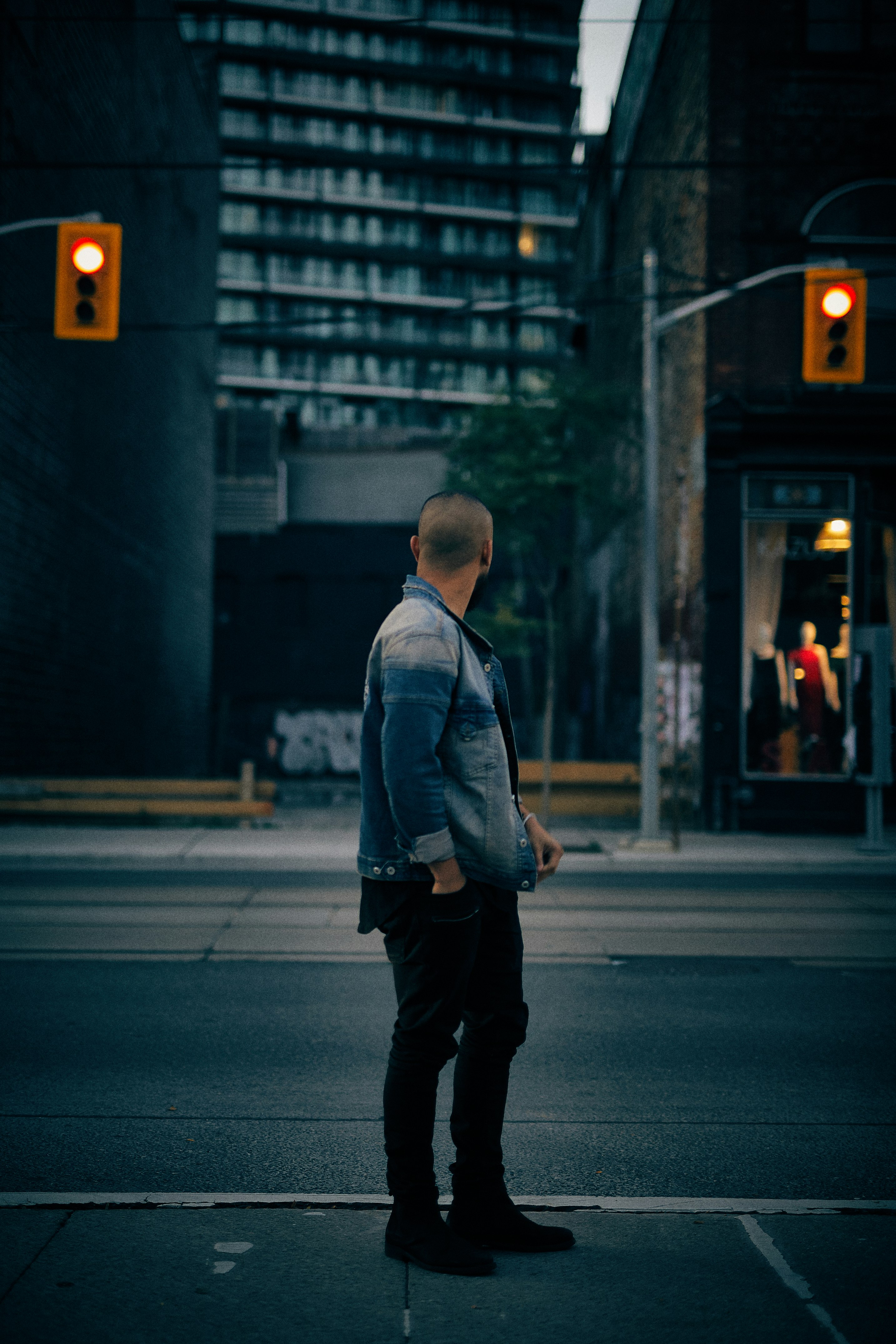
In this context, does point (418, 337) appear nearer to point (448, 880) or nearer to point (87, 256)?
point (87, 256)

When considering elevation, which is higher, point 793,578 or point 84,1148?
point 793,578

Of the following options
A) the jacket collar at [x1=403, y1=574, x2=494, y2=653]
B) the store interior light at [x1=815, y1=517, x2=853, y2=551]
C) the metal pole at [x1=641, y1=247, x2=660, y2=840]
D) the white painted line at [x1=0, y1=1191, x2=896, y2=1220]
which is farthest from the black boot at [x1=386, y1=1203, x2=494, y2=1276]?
the store interior light at [x1=815, y1=517, x2=853, y2=551]

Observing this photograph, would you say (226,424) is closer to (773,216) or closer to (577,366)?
(577,366)

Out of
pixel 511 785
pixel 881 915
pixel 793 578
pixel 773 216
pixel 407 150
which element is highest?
pixel 407 150

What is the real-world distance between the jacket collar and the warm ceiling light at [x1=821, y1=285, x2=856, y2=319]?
9.20 metres

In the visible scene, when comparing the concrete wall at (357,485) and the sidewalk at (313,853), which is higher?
the concrete wall at (357,485)

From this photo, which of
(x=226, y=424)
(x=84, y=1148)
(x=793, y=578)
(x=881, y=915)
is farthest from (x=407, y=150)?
(x=84, y=1148)

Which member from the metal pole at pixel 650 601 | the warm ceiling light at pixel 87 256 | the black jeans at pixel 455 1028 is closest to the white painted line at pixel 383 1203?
the black jeans at pixel 455 1028

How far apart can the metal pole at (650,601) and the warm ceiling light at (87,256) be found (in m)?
6.53

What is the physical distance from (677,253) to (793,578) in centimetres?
591

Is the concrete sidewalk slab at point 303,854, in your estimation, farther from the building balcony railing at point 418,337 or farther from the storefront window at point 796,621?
the building balcony railing at point 418,337

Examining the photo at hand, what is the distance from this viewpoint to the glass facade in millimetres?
62625

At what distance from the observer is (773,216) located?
15898 mm

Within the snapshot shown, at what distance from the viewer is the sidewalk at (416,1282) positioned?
249cm
